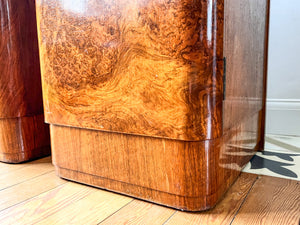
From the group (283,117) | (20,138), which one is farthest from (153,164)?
(283,117)

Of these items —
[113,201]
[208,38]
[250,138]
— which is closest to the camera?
[208,38]

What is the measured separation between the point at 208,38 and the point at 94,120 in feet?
0.95

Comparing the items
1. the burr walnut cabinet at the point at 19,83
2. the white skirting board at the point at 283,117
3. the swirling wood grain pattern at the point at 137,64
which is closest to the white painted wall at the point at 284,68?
the white skirting board at the point at 283,117

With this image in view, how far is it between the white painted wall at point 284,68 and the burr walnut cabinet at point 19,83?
90 cm

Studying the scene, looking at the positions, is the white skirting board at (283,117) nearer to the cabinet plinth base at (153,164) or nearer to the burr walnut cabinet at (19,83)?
the cabinet plinth base at (153,164)

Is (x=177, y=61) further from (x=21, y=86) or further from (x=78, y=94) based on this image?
(x=21, y=86)

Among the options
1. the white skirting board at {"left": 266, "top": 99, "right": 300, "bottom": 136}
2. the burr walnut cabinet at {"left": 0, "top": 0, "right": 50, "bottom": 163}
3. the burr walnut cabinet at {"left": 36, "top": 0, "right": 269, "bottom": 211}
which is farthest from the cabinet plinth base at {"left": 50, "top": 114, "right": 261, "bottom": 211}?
the white skirting board at {"left": 266, "top": 99, "right": 300, "bottom": 136}

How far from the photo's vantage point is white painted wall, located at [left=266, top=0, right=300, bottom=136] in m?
1.07

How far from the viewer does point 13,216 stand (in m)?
0.51

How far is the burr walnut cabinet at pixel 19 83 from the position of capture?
2.49 ft

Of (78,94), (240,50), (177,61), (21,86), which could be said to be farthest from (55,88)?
(240,50)

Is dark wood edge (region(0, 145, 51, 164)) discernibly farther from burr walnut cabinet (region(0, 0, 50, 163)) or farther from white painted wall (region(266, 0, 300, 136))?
white painted wall (region(266, 0, 300, 136))

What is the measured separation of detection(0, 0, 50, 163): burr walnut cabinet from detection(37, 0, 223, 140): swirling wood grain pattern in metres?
0.17

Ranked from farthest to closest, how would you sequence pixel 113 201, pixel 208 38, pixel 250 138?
pixel 250 138 → pixel 113 201 → pixel 208 38
